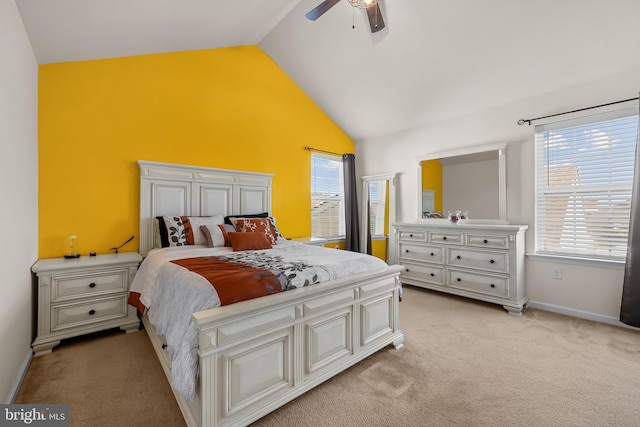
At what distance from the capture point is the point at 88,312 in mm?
2441

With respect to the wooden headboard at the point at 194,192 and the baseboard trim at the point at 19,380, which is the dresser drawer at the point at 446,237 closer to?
the wooden headboard at the point at 194,192

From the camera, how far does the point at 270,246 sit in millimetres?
2934

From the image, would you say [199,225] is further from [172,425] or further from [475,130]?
[475,130]

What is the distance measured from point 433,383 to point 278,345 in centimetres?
107

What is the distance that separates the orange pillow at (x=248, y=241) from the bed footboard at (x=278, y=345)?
46.0 inches

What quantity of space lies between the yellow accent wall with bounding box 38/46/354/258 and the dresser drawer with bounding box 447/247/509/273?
7.25 feet

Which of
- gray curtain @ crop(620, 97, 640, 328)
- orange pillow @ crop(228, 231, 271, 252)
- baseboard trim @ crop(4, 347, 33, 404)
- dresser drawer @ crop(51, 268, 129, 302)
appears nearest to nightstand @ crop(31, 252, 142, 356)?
dresser drawer @ crop(51, 268, 129, 302)

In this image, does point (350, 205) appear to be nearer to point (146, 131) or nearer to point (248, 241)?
point (248, 241)

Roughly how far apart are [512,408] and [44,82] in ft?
14.3

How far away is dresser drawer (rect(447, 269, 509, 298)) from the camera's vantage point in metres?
3.18

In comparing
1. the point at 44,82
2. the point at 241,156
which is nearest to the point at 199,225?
the point at 241,156

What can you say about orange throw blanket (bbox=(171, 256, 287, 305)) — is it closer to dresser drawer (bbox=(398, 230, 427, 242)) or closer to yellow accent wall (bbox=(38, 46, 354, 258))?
yellow accent wall (bbox=(38, 46, 354, 258))

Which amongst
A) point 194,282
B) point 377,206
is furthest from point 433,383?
point 377,206

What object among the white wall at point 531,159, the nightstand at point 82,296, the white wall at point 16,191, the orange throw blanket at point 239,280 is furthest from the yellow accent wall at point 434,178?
the white wall at point 16,191
